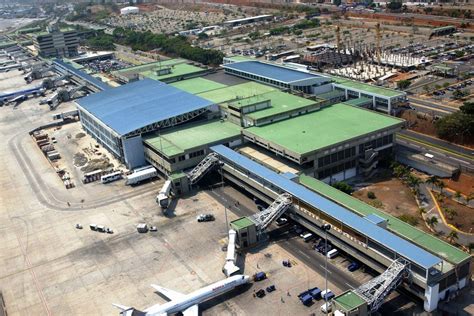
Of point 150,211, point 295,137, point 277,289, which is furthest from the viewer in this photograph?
point 295,137

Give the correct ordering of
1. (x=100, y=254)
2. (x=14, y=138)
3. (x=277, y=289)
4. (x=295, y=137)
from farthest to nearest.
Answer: (x=14, y=138), (x=295, y=137), (x=100, y=254), (x=277, y=289)

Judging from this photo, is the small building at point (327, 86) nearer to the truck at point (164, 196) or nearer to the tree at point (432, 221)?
the truck at point (164, 196)

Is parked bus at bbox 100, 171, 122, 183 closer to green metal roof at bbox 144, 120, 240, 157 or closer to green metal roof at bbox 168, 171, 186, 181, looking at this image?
green metal roof at bbox 144, 120, 240, 157

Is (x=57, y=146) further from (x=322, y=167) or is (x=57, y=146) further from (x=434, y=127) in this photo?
(x=434, y=127)

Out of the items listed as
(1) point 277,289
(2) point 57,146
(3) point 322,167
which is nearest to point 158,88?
(2) point 57,146

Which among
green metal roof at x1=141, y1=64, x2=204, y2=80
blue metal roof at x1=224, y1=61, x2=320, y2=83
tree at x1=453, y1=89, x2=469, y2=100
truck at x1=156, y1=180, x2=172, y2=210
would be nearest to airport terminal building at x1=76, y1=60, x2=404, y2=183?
blue metal roof at x1=224, y1=61, x2=320, y2=83

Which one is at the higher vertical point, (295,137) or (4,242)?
(295,137)
